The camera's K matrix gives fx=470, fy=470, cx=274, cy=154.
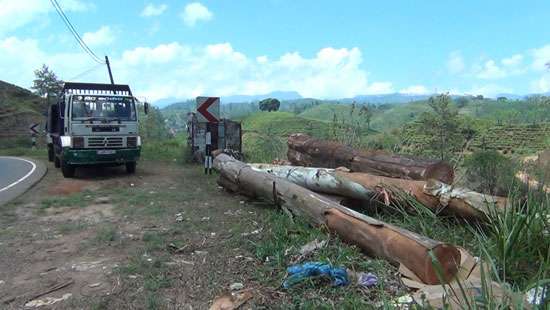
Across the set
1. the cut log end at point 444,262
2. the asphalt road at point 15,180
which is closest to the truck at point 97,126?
the asphalt road at point 15,180

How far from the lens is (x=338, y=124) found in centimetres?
1391

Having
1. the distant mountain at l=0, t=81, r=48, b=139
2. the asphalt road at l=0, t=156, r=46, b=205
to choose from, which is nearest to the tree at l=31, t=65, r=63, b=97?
the distant mountain at l=0, t=81, r=48, b=139

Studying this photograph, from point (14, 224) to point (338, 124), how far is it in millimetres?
9033

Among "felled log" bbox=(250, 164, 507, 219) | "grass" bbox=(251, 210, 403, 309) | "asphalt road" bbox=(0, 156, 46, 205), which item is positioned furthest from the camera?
"asphalt road" bbox=(0, 156, 46, 205)

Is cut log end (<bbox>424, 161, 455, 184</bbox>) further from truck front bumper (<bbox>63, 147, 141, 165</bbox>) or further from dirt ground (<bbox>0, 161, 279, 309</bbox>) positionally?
truck front bumper (<bbox>63, 147, 141, 165</bbox>)

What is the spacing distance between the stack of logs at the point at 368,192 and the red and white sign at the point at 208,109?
2879 millimetres

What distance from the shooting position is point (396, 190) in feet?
20.8

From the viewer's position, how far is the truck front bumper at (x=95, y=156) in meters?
12.7

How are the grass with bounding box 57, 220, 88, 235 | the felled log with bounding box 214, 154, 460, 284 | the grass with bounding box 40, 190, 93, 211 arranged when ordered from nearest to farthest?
the felled log with bounding box 214, 154, 460, 284
the grass with bounding box 57, 220, 88, 235
the grass with bounding box 40, 190, 93, 211

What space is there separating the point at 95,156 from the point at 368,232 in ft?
32.6

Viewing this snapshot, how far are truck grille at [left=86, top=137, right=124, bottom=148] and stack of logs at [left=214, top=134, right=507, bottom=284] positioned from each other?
158 inches

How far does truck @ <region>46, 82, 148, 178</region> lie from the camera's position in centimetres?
1274

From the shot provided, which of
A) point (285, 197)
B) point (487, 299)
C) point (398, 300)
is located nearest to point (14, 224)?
point (285, 197)

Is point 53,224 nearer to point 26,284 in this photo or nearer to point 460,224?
point 26,284
